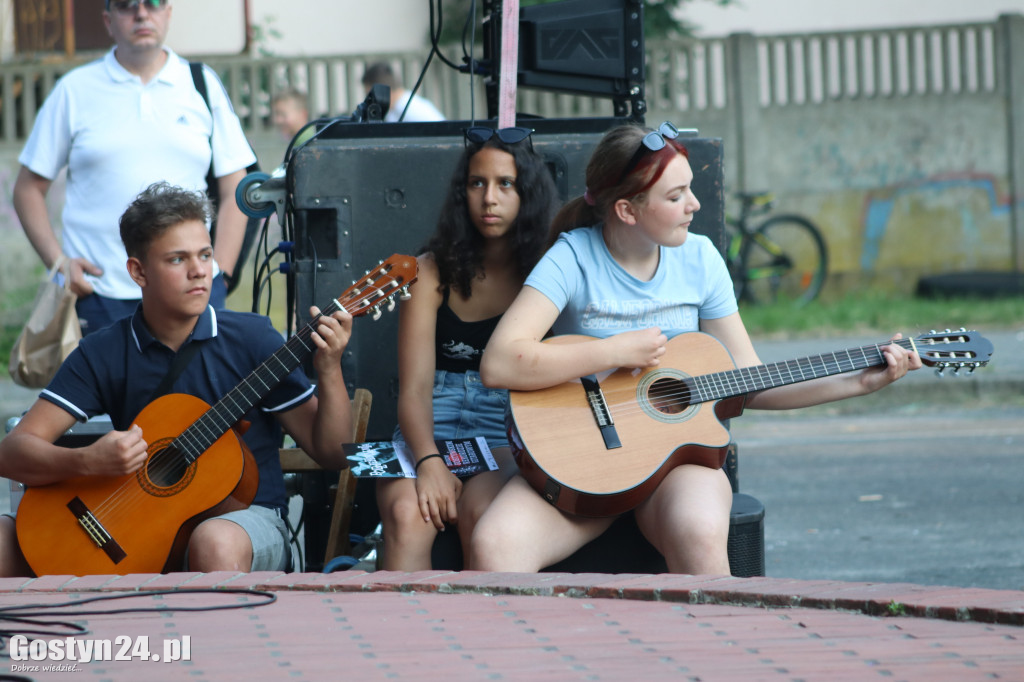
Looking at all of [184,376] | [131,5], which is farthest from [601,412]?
[131,5]

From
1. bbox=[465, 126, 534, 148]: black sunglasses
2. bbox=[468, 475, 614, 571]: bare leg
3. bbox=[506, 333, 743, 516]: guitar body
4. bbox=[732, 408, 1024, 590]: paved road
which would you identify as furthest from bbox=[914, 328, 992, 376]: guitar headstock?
bbox=[732, 408, 1024, 590]: paved road

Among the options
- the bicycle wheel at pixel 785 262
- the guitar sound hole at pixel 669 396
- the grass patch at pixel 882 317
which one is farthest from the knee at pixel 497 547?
the bicycle wheel at pixel 785 262

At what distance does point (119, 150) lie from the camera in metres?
4.51

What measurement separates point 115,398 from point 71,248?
4.28 feet

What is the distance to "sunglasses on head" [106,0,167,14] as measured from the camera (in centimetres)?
441

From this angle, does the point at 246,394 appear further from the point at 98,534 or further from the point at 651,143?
the point at 651,143

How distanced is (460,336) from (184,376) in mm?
772

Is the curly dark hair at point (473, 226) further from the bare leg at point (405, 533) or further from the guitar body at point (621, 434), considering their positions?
the bare leg at point (405, 533)

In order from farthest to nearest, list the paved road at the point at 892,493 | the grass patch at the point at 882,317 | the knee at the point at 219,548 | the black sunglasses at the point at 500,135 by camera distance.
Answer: the grass patch at the point at 882,317
the paved road at the point at 892,493
the black sunglasses at the point at 500,135
the knee at the point at 219,548

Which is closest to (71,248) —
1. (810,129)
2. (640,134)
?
(640,134)

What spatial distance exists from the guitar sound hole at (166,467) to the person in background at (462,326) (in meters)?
0.53

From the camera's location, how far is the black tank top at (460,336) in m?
3.70

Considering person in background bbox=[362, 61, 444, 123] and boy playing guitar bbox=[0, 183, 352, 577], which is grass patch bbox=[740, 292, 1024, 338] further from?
boy playing guitar bbox=[0, 183, 352, 577]

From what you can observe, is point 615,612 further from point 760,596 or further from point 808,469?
point 808,469
